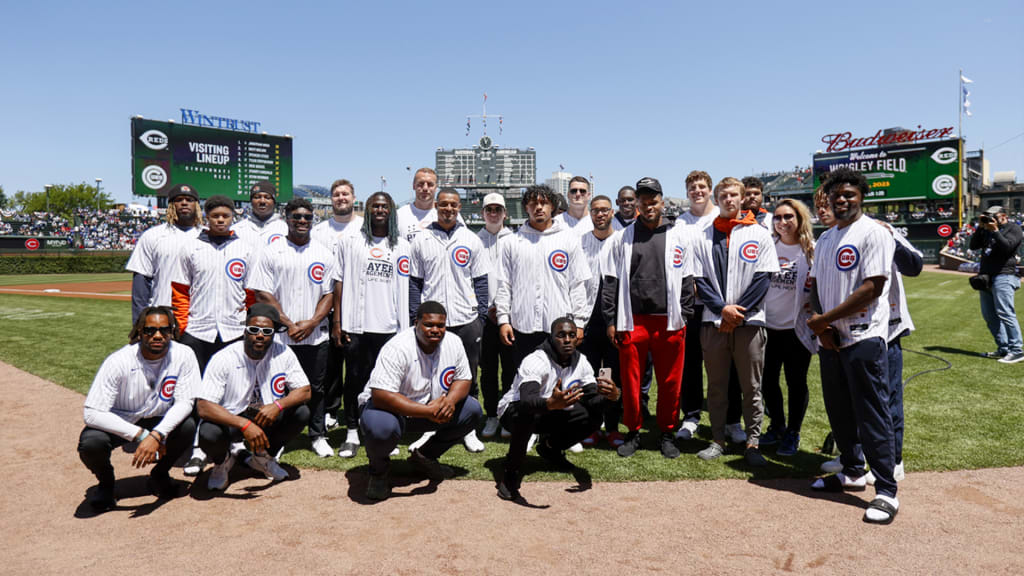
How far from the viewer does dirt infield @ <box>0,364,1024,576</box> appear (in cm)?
331

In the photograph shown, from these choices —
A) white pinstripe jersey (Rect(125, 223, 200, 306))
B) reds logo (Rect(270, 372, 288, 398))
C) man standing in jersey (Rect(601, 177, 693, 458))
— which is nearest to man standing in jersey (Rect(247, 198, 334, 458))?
reds logo (Rect(270, 372, 288, 398))

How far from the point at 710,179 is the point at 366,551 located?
435 centimetres

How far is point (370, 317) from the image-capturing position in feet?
17.1

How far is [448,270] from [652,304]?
183 centimetres

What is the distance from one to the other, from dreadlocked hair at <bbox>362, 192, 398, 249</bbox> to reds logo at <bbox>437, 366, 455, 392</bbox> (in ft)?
4.61

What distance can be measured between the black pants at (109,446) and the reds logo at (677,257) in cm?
394

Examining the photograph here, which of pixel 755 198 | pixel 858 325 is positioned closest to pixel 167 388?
pixel 858 325

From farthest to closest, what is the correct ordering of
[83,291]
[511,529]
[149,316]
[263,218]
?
1. [83,291]
2. [263,218]
3. [149,316]
4. [511,529]

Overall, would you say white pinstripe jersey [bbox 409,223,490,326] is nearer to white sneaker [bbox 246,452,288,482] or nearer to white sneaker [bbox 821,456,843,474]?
white sneaker [bbox 246,452,288,482]

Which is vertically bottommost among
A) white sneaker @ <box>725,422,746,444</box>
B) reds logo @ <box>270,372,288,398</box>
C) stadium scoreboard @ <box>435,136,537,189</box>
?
white sneaker @ <box>725,422,746,444</box>

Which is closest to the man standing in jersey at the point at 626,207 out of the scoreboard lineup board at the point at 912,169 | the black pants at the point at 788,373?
the black pants at the point at 788,373

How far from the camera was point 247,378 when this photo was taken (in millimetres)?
4531

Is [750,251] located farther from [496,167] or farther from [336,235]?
[496,167]

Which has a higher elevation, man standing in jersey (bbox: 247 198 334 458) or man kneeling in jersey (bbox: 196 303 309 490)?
man standing in jersey (bbox: 247 198 334 458)
